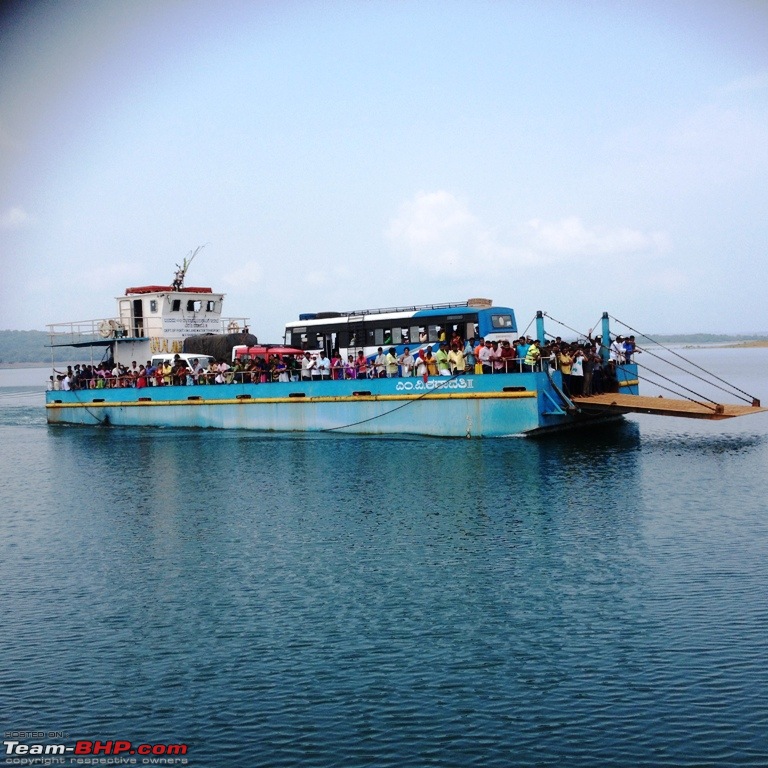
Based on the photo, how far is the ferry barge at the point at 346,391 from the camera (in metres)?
34.0

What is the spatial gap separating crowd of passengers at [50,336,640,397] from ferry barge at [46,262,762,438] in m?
0.36

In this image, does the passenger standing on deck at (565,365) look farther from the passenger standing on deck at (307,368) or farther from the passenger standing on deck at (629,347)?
the passenger standing on deck at (307,368)

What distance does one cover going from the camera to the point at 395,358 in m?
37.1

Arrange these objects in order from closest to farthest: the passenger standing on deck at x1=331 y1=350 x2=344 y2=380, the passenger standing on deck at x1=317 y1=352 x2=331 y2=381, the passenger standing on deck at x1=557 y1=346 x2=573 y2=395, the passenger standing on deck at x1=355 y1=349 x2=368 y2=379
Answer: the passenger standing on deck at x1=557 y1=346 x2=573 y2=395
the passenger standing on deck at x1=355 y1=349 x2=368 y2=379
the passenger standing on deck at x1=331 y1=350 x2=344 y2=380
the passenger standing on deck at x1=317 y1=352 x2=331 y2=381

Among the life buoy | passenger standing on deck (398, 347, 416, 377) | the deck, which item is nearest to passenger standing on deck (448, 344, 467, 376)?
passenger standing on deck (398, 347, 416, 377)

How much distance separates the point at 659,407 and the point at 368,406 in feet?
38.1

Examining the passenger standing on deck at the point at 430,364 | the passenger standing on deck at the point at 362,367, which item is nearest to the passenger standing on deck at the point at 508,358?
the passenger standing on deck at the point at 430,364

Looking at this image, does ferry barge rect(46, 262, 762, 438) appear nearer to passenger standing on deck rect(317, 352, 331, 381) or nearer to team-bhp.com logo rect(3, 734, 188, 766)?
passenger standing on deck rect(317, 352, 331, 381)

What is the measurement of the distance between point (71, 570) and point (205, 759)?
9645 millimetres

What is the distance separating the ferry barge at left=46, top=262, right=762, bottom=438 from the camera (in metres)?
34.0

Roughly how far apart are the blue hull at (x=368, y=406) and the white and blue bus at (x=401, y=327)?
7.84ft

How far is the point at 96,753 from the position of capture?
11.4m

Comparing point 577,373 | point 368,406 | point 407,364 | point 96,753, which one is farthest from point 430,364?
point 96,753

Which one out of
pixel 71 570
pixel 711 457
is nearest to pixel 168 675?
pixel 71 570
